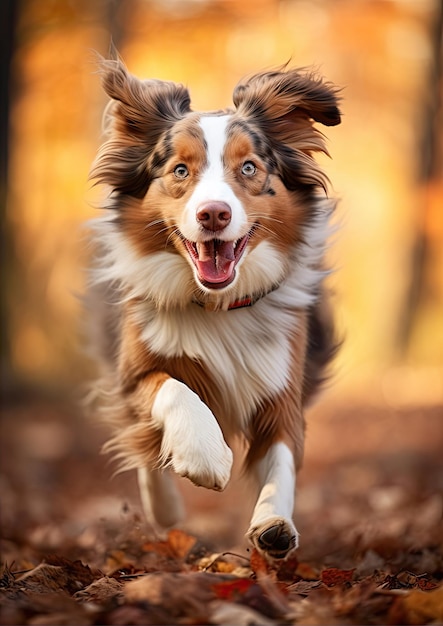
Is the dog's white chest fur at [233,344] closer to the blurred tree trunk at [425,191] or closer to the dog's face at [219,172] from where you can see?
the dog's face at [219,172]

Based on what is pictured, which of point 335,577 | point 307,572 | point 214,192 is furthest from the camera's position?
point 307,572

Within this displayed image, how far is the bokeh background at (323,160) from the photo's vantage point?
37.7 ft

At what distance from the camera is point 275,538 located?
12.2 ft

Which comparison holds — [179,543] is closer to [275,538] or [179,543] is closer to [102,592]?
[275,538]

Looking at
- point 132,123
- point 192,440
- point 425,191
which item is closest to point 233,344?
point 192,440

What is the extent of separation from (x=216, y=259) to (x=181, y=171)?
47cm

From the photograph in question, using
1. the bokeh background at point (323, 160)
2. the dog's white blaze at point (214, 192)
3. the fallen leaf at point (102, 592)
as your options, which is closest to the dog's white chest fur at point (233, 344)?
the dog's white blaze at point (214, 192)

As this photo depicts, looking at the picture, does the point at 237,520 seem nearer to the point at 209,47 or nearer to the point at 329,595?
the point at 329,595

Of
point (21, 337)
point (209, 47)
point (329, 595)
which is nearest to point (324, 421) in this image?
point (21, 337)

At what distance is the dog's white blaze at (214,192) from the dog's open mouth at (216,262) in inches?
3.3

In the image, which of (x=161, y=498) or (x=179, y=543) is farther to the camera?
(x=161, y=498)

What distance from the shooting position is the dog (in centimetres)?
403

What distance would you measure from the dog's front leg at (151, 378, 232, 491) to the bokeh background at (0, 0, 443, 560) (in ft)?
17.6

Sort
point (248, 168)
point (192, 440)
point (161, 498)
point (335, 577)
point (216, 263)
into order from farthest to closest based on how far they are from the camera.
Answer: point (161, 498) → point (248, 168) → point (216, 263) → point (192, 440) → point (335, 577)
